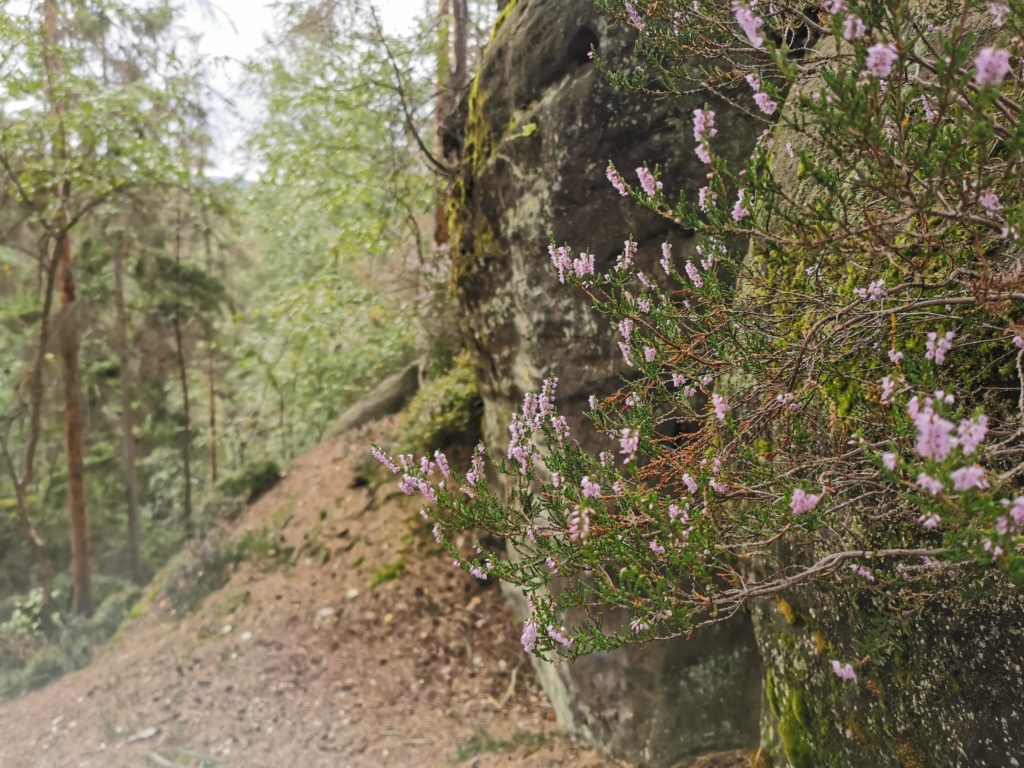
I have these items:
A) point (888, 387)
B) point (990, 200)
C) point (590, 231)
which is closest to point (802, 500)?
point (888, 387)

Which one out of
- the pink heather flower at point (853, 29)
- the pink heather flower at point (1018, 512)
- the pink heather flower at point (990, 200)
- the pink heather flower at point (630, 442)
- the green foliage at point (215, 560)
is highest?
the pink heather flower at point (853, 29)

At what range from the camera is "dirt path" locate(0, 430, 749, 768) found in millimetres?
5559

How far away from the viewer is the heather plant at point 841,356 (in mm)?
1356

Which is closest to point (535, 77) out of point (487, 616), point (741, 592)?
point (741, 592)

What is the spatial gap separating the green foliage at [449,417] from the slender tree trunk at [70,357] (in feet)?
22.5

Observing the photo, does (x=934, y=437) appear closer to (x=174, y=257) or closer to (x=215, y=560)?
(x=215, y=560)

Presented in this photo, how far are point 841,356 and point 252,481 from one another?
10398mm

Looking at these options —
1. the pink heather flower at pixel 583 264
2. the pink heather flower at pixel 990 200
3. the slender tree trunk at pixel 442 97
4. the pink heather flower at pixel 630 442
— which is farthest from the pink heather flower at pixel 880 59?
the slender tree trunk at pixel 442 97

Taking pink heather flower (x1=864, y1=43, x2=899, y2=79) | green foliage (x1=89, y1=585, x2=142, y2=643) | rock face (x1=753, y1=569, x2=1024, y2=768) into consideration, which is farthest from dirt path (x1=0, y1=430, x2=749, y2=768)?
pink heather flower (x1=864, y1=43, x2=899, y2=79)

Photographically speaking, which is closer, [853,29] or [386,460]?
[853,29]

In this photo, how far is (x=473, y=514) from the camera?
2365mm

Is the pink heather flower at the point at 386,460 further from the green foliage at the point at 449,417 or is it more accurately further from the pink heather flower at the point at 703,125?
the green foliage at the point at 449,417

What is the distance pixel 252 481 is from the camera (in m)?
10.5

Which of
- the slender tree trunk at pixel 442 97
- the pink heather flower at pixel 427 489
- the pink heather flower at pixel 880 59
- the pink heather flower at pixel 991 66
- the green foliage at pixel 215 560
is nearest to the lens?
the pink heather flower at pixel 991 66
